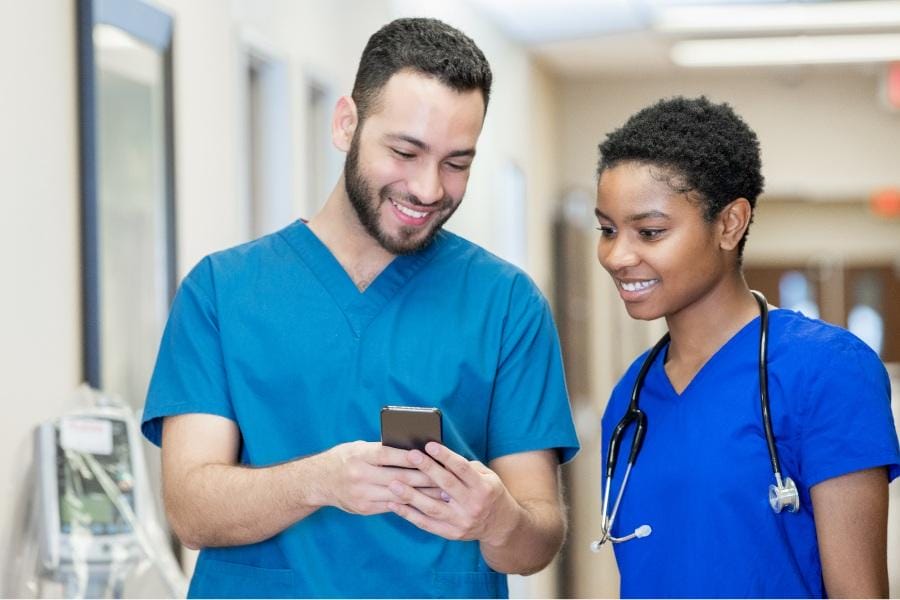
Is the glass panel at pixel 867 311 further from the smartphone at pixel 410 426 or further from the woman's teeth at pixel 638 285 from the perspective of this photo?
the smartphone at pixel 410 426

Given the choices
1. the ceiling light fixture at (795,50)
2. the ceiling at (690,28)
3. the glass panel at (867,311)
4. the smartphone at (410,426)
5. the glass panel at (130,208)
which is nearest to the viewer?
the smartphone at (410,426)

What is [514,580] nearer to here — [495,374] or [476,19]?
[476,19]

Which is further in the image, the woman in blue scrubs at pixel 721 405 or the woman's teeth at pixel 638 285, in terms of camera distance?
the woman's teeth at pixel 638 285

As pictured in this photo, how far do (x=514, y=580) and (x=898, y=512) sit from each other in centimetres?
190

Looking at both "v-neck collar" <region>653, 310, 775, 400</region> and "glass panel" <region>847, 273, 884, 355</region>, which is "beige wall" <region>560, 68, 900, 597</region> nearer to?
"glass panel" <region>847, 273, 884, 355</region>

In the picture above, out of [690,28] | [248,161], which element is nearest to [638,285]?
[248,161]

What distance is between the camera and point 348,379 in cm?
146

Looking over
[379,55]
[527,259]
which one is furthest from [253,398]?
[527,259]

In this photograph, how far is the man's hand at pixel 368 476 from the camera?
1.25 meters

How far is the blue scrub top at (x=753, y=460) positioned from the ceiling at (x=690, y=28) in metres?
3.94

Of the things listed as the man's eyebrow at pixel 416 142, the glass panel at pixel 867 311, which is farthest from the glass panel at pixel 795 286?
the man's eyebrow at pixel 416 142

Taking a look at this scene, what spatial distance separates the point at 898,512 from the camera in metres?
6.02

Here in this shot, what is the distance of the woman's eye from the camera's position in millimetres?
1455

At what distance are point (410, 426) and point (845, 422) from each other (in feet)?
1.49
